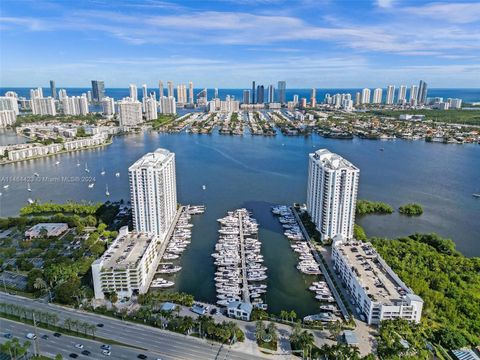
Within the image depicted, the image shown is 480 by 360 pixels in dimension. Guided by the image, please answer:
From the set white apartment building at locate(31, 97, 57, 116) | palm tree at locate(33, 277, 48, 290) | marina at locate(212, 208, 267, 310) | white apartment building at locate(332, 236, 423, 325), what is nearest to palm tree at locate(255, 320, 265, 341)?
marina at locate(212, 208, 267, 310)

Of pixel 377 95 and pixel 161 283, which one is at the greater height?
pixel 377 95

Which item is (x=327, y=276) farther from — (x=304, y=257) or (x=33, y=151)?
(x=33, y=151)

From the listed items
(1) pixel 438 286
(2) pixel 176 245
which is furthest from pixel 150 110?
(1) pixel 438 286

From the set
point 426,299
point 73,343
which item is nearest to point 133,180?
point 73,343

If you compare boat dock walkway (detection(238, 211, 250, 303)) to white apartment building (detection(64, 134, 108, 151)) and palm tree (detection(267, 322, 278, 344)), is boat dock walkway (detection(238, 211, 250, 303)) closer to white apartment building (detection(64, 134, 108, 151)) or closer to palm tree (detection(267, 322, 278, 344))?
palm tree (detection(267, 322, 278, 344))

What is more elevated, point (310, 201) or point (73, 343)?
point (310, 201)

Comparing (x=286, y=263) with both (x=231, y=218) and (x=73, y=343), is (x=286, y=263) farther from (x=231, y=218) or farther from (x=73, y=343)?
(x=73, y=343)
